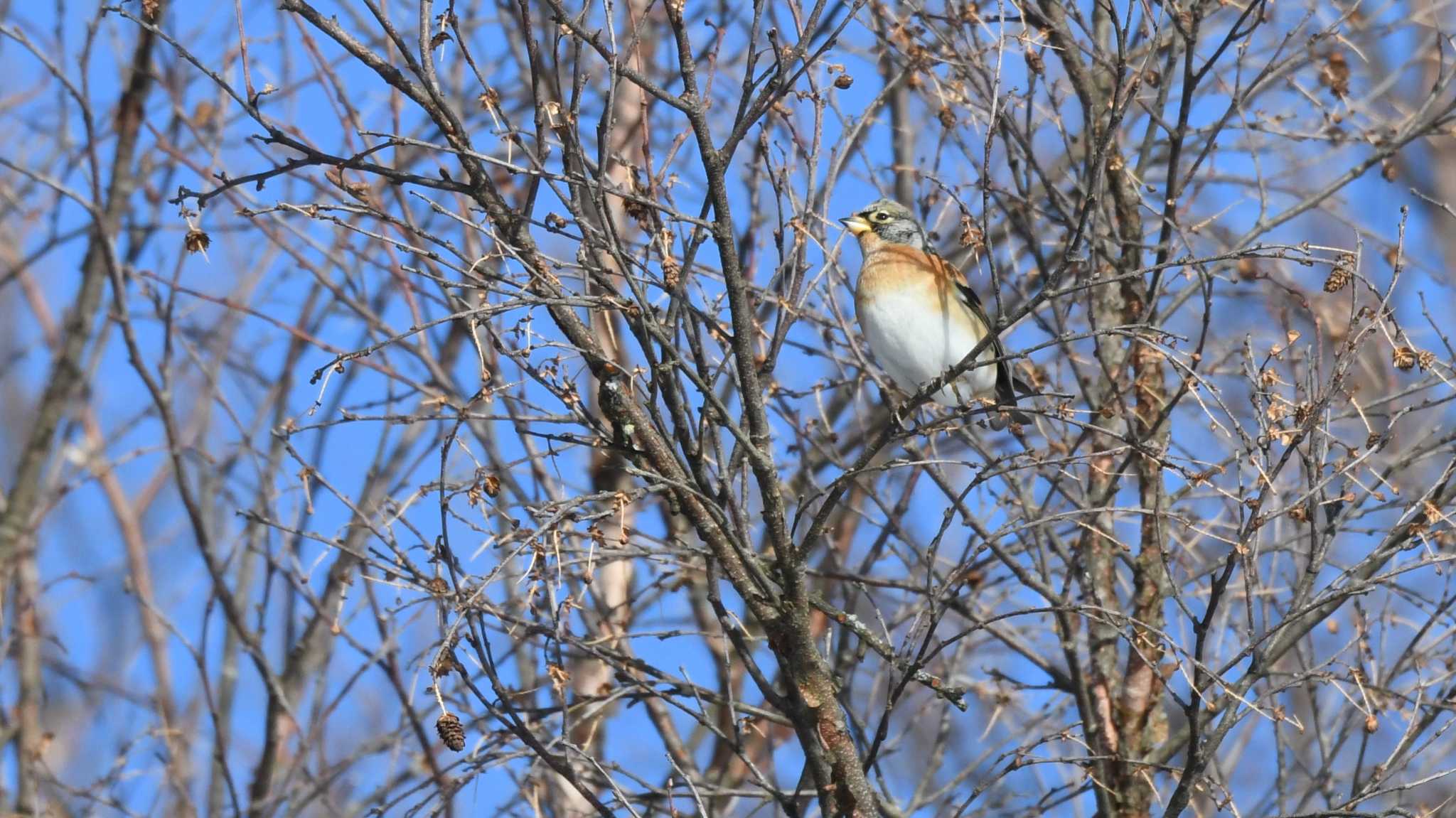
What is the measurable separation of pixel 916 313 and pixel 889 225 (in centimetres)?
56

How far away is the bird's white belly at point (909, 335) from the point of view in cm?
567

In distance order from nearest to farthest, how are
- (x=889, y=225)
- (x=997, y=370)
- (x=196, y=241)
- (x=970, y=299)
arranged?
(x=196, y=241)
(x=997, y=370)
(x=970, y=299)
(x=889, y=225)

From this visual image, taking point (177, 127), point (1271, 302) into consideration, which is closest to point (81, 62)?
point (177, 127)

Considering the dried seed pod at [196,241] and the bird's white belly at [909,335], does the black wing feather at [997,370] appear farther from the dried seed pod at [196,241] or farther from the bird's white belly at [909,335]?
the dried seed pod at [196,241]

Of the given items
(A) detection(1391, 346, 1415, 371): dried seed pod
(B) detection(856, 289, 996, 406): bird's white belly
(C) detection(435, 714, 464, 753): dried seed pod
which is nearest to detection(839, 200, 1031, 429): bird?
(B) detection(856, 289, 996, 406): bird's white belly

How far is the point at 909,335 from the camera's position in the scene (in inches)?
223

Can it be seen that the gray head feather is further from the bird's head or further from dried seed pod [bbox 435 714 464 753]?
dried seed pod [bbox 435 714 464 753]

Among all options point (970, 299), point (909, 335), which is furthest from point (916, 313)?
point (970, 299)

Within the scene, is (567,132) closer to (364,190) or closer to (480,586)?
(364,190)

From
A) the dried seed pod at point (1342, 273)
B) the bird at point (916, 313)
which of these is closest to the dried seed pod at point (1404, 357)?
the dried seed pod at point (1342, 273)

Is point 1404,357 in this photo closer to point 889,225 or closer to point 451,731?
point 451,731

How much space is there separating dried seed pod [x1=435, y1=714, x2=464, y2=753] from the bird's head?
3377 millimetres

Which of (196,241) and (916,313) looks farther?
(916,313)

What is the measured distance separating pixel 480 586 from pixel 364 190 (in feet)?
3.03
